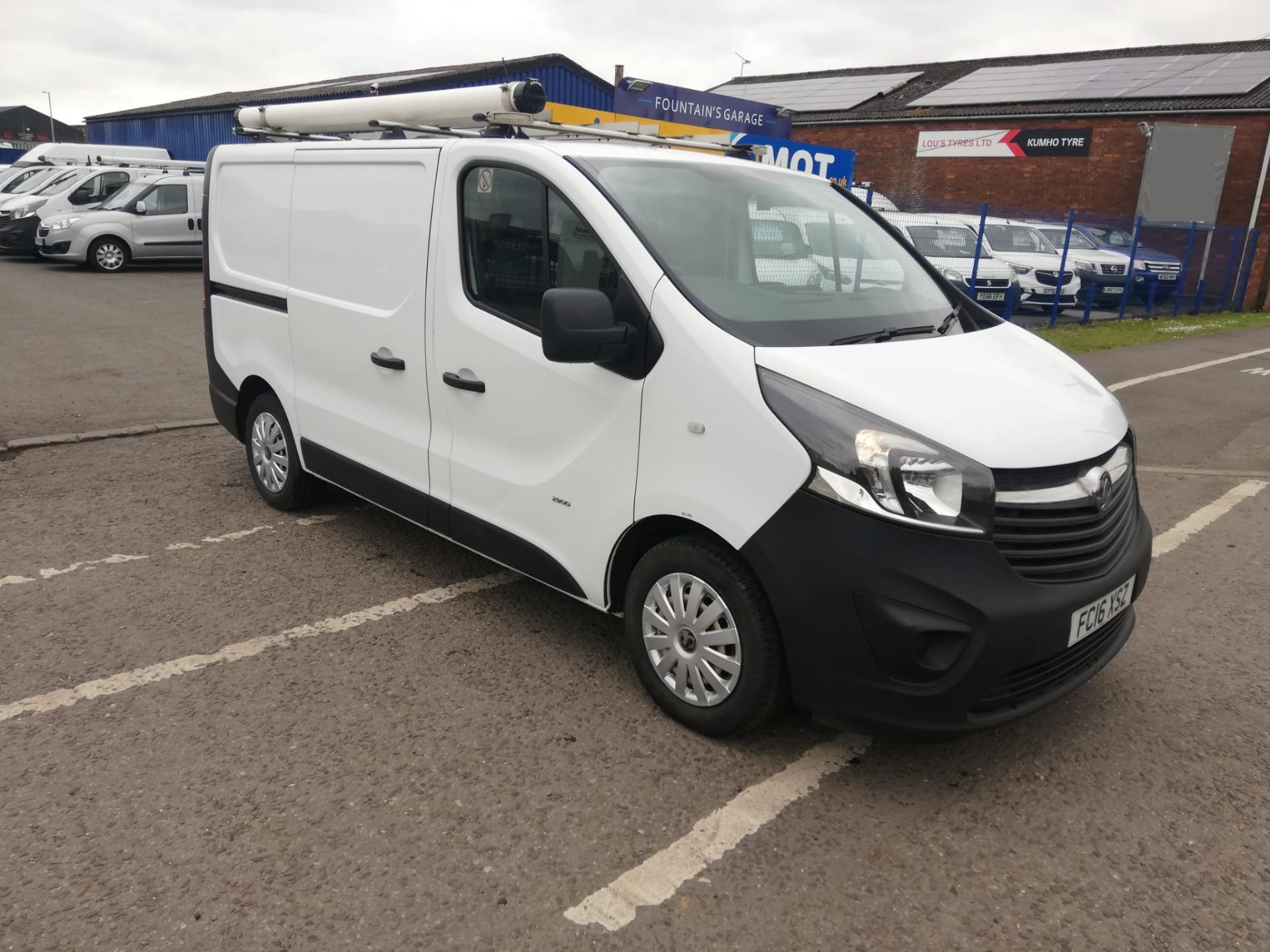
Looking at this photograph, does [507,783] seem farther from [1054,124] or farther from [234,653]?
[1054,124]

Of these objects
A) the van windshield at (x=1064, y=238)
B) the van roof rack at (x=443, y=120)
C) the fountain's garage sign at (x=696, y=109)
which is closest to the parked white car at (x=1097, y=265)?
the van windshield at (x=1064, y=238)

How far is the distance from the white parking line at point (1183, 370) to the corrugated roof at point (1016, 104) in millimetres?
12619

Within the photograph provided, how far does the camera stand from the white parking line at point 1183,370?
10.4 m

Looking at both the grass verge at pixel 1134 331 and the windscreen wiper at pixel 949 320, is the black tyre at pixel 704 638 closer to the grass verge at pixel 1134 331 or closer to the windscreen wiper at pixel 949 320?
the windscreen wiper at pixel 949 320

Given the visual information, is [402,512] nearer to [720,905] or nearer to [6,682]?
[6,682]

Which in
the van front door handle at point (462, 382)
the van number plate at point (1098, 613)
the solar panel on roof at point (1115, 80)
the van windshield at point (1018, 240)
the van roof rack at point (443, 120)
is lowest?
the van number plate at point (1098, 613)

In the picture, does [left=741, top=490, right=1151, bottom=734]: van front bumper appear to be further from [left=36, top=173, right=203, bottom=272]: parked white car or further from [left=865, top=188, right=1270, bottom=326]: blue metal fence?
[left=36, top=173, right=203, bottom=272]: parked white car

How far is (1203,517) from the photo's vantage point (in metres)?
5.86

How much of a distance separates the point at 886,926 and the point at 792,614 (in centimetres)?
85

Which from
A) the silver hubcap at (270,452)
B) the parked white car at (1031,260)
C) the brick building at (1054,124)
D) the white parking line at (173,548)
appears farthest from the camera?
the brick building at (1054,124)

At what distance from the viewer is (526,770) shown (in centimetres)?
306

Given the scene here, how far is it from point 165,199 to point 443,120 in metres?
16.7

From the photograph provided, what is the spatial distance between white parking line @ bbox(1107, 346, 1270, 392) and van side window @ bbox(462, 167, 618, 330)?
309 inches

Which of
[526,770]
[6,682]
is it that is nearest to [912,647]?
[526,770]
